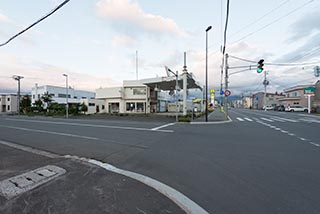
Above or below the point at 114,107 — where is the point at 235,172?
below

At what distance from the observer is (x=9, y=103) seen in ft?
195

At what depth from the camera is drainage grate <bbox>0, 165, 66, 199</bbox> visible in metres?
3.14

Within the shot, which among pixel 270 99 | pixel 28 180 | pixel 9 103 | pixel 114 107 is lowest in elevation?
pixel 28 180

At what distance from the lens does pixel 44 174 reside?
3.98 metres

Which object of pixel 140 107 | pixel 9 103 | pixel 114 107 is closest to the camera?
pixel 140 107

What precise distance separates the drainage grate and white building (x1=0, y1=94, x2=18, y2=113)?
7387cm

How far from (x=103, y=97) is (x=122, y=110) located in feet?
20.0

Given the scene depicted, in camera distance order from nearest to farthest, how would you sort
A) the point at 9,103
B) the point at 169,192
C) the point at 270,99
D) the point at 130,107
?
the point at 169,192 → the point at 130,107 → the point at 9,103 → the point at 270,99

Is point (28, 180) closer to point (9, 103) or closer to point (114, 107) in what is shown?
point (114, 107)

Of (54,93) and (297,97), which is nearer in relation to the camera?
(297,97)

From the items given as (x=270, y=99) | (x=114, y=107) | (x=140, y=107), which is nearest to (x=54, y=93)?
(x=114, y=107)

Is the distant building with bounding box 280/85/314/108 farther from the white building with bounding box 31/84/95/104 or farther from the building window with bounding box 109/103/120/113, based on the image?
the white building with bounding box 31/84/95/104

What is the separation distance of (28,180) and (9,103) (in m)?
77.3

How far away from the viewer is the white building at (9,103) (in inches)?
2328
